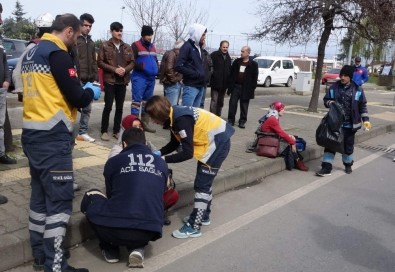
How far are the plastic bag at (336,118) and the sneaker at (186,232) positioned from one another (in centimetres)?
320

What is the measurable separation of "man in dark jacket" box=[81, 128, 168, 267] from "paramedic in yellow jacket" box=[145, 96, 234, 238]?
39 cm

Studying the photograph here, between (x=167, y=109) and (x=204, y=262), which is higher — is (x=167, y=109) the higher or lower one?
the higher one

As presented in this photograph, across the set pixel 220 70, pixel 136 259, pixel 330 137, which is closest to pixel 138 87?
pixel 220 70

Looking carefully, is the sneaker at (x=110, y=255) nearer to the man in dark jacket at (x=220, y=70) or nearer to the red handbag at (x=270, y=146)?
the red handbag at (x=270, y=146)

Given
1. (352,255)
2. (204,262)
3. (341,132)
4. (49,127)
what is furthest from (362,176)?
(49,127)

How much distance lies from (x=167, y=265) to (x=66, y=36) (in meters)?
1.94

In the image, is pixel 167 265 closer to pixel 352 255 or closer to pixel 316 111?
pixel 352 255

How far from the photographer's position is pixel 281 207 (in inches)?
205

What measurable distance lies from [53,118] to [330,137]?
180 inches

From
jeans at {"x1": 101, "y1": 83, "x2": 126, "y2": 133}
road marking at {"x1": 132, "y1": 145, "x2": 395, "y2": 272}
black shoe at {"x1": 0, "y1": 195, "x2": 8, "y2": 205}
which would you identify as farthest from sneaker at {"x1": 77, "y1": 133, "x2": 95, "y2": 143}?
road marking at {"x1": 132, "y1": 145, "x2": 395, "y2": 272}

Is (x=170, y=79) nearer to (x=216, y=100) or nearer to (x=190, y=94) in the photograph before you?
(x=190, y=94)

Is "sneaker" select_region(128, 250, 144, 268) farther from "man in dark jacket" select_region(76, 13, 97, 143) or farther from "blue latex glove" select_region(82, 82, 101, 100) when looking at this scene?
"man in dark jacket" select_region(76, 13, 97, 143)

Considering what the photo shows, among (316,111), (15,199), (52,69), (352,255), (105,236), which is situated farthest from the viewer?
(316,111)

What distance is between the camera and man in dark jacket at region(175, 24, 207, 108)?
6.58 meters
